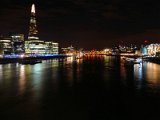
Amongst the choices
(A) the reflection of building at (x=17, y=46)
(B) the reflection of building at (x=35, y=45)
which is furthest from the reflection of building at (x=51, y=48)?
(A) the reflection of building at (x=17, y=46)

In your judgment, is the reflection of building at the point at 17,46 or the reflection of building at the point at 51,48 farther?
the reflection of building at the point at 51,48

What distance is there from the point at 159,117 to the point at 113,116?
246 centimetres

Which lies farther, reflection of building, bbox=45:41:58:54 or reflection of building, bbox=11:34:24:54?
reflection of building, bbox=45:41:58:54

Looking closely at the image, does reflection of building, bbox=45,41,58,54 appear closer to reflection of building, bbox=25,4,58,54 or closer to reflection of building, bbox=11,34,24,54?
reflection of building, bbox=25,4,58,54

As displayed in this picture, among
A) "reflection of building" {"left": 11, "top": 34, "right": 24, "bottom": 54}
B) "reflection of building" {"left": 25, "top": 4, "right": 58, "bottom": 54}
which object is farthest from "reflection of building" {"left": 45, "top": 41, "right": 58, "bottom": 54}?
"reflection of building" {"left": 11, "top": 34, "right": 24, "bottom": 54}

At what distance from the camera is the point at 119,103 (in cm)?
1905

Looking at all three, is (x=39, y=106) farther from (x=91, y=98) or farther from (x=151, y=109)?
(x=151, y=109)

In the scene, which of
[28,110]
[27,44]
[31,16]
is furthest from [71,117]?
[31,16]

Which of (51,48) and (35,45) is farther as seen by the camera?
(51,48)

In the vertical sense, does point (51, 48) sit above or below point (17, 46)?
below

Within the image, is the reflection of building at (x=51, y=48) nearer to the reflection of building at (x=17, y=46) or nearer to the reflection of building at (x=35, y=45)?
the reflection of building at (x=35, y=45)

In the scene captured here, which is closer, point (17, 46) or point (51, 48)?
point (17, 46)

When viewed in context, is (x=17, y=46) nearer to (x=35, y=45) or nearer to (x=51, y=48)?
(x=35, y=45)

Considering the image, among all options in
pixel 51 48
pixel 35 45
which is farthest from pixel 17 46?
pixel 51 48
